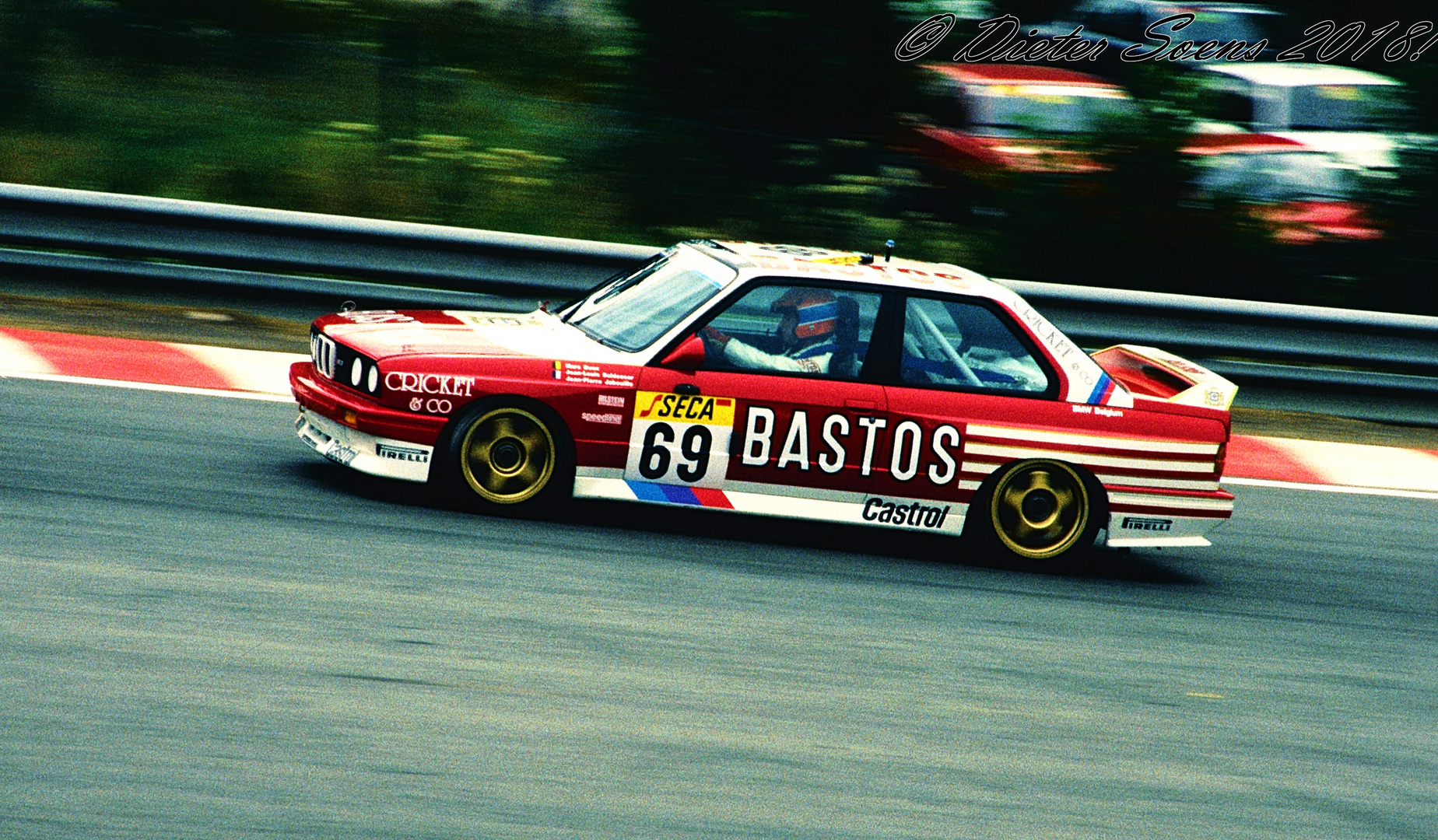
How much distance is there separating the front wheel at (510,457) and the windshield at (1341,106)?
11.3m

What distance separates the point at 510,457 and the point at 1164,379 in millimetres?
3152

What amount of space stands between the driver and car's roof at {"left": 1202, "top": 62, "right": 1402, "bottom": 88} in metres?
10.6

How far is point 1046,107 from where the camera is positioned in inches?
560

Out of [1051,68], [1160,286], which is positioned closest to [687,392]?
[1160,286]

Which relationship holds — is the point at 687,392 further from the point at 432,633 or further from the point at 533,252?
the point at 533,252

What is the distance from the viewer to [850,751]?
4.94m

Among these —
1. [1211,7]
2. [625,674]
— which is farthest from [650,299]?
[1211,7]

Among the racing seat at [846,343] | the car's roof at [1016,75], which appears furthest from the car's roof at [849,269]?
the car's roof at [1016,75]

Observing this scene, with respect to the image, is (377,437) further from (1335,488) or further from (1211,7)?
(1211,7)

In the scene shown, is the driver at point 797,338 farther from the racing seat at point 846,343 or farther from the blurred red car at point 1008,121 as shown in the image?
the blurred red car at point 1008,121

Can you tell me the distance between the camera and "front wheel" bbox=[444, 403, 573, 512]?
6.66 meters

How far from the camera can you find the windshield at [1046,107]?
1350cm

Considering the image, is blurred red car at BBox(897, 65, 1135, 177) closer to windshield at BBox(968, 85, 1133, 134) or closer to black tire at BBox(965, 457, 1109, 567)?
windshield at BBox(968, 85, 1133, 134)

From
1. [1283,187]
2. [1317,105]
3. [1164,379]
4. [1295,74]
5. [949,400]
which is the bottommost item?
[949,400]
